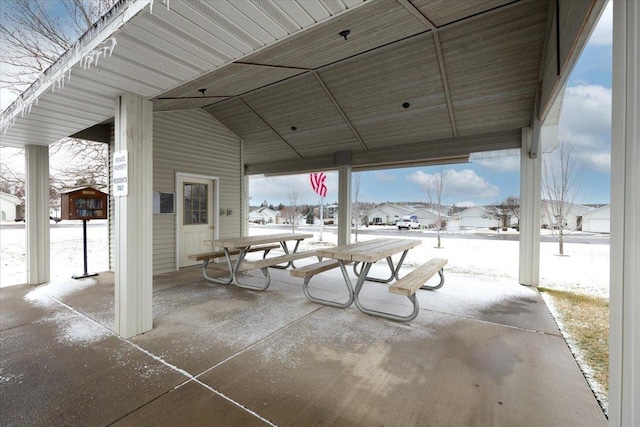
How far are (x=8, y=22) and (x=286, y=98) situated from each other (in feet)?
25.0

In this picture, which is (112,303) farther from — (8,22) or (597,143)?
(597,143)

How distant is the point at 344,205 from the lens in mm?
7141

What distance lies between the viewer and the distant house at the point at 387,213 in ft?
88.8

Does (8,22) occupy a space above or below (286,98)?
above

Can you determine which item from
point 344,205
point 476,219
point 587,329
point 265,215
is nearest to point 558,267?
point 587,329

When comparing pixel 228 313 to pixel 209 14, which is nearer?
pixel 209 14

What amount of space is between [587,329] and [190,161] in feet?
23.7

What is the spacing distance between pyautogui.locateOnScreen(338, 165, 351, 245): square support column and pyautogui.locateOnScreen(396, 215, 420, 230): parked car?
1656 centimetres

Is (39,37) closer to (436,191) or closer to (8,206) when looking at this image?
(436,191)

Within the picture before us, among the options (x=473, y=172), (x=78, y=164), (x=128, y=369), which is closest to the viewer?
(x=128, y=369)

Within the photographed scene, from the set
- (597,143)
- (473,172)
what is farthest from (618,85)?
(473,172)

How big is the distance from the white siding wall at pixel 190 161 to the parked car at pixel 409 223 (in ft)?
57.1

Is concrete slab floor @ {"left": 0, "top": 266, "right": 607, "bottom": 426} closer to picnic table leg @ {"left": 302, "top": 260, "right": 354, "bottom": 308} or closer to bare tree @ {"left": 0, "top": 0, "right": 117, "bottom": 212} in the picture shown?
picnic table leg @ {"left": 302, "top": 260, "right": 354, "bottom": 308}

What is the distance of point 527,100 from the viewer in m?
4.66
